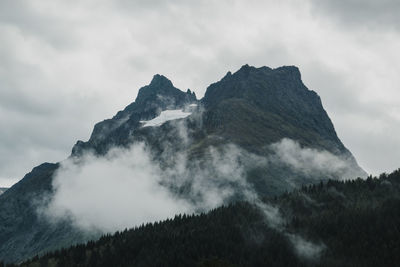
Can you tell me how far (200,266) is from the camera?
115 metres

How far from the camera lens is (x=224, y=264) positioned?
378ft

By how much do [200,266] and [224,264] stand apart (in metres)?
5.47
